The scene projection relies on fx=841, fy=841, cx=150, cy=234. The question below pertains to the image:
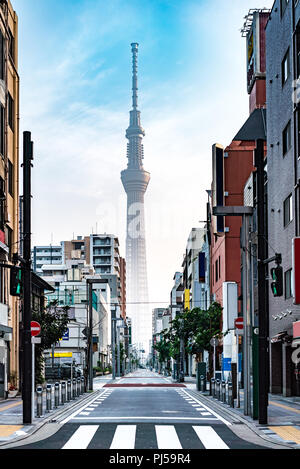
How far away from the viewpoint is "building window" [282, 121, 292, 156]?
138ft

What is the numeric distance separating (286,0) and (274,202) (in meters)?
10.7

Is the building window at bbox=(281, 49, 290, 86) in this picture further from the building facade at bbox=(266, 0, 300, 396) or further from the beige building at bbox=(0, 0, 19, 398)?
the beige building at bbox=(0, 0, 19, 398)

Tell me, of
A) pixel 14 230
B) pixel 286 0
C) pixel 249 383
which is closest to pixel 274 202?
pixel 286 0

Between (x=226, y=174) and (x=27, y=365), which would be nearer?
(x=27, y=365)

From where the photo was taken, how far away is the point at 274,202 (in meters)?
46.2

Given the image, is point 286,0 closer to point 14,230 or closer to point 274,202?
point 274,202

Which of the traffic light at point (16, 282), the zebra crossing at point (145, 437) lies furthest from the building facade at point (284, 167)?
the zebra crossing at point (145, 437)

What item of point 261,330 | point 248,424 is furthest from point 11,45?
point 248,424

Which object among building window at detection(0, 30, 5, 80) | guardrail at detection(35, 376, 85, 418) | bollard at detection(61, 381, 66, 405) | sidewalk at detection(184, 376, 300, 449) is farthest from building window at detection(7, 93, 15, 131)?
sidewalk at detection(184, 376, 300, 449)

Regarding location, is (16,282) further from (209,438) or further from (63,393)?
(63,393)

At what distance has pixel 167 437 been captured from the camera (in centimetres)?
2003

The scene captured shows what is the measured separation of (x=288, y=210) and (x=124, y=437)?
2401 cm

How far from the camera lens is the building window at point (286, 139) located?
42047mm

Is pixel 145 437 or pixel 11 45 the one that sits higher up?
pixel 11 45
